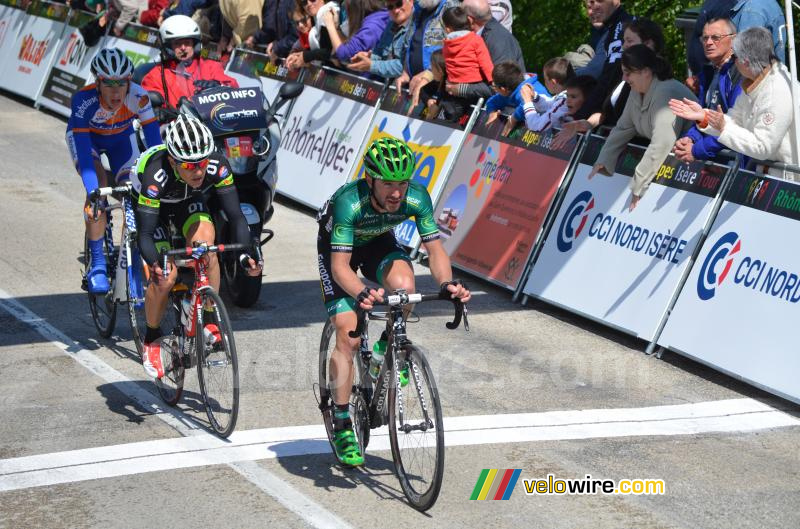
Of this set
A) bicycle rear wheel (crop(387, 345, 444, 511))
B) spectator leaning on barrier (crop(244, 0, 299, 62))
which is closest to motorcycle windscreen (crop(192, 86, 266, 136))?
bicycle rear wheel (crop(387, 345, 444, 511))

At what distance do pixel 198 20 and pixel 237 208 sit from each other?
1023 centimetres

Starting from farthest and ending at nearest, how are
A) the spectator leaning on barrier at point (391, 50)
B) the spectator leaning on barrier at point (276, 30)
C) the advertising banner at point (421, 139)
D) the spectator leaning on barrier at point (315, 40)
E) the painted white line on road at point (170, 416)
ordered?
the spectator leaning on barrier at point (276, 30) < the spectator leaning on barrier at point (315, 40) < the spectator leaning on barrier at point (391, 50) < the advertising banner at point (421, 139) < the painted white line on road at point (170, 416)

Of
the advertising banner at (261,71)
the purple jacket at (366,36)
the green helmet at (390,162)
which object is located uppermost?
the purple jacket at (366,36)

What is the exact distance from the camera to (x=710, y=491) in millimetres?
6648

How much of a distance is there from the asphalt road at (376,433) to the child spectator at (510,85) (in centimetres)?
171

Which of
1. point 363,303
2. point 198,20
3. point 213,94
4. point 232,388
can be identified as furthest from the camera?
point 198,20

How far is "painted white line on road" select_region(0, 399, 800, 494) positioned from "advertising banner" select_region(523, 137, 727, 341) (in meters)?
1.40

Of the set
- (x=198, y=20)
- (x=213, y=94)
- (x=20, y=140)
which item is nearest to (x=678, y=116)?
(x=213, y=94)

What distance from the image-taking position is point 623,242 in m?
9.83

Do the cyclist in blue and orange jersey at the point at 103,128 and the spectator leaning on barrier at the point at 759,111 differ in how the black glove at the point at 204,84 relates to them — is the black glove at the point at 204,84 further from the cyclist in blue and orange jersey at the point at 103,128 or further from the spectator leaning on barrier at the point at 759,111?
the spectator leaning on barrier at the point at 759,111

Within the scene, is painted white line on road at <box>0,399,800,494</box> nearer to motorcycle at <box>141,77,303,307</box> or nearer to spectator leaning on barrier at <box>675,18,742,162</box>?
spectator leaning on barrier at <box>675,18,742,162</box>

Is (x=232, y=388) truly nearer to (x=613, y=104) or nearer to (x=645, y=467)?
(x=645, y=467)

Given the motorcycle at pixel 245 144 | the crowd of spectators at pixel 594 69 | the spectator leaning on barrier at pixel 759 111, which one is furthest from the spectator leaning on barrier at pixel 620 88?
the motorcycle at pixel 245 144

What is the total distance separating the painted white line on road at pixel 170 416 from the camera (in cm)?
616
